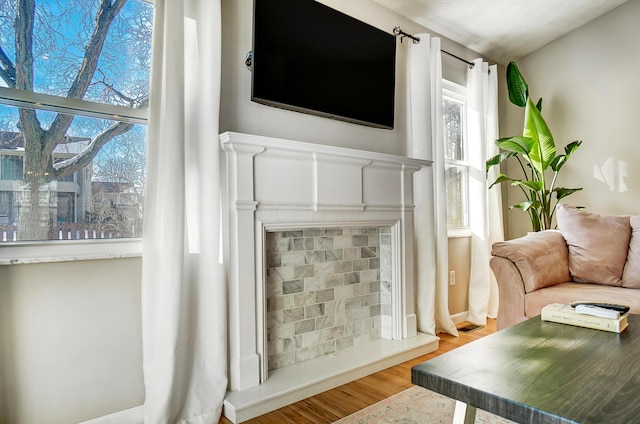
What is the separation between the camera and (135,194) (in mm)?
1831

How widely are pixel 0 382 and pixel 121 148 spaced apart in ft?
3.32

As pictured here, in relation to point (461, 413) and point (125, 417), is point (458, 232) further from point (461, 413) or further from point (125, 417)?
point (125, 417)

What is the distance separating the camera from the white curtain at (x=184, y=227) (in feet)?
5.57

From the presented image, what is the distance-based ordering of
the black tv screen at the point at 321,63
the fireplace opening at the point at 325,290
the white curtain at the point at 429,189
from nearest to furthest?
1. the black tv screen at the point at 321,63
2. the fireplace opening at the point at 325,290
3. the white curtain at the point at 429,189

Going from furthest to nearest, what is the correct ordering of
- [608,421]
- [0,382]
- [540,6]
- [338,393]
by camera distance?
[540,6], [338,393], [0,382], [608,421]

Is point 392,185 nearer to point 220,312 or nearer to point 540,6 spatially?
point 220,312

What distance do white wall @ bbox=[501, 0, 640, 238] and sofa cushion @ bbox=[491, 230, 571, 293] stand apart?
4.33ft

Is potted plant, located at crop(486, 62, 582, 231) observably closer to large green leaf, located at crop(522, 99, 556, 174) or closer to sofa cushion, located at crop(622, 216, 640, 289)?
large green leaf, located at crop(522, 99, 556, 174)

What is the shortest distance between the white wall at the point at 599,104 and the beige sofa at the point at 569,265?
1.07 m

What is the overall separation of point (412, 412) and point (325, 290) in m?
0.82

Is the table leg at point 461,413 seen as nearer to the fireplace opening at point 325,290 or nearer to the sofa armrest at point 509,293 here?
the fireplace opening at point 325,290

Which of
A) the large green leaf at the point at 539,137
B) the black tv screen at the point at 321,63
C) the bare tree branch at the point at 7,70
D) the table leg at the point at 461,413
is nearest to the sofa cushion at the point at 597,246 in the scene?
the large green leaf at the point at 539,137

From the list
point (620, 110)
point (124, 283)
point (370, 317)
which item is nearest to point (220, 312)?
point (124, 283)

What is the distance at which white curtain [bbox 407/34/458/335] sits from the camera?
9.57ft
